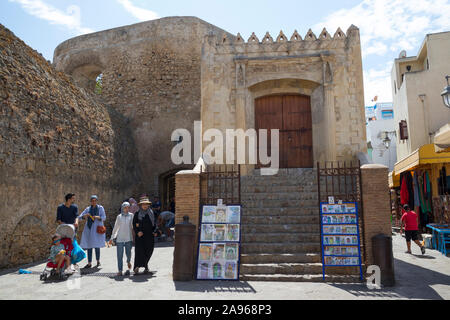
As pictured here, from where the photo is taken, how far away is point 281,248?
7129 millimetres

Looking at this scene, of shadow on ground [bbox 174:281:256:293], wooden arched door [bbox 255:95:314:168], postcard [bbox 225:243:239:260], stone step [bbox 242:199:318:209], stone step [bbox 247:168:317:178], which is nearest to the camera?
shadow on ground [bbox 174:281:256:293]

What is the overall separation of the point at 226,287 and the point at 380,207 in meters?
3.15

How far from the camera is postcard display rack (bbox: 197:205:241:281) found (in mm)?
6422

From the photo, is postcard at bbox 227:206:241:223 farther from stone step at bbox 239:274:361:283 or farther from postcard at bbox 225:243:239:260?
stone step at bbox 239:274:361:283

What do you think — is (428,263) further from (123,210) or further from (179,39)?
(179,39)

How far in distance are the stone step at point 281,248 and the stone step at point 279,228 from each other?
49 centimetres

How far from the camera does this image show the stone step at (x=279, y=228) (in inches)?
301

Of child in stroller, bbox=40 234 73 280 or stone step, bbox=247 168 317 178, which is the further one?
stone step, bbox=247 168 317 178

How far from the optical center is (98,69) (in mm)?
20516

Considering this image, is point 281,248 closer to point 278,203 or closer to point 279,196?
point 278,203

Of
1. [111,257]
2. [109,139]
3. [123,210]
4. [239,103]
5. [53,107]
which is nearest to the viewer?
[123,210]

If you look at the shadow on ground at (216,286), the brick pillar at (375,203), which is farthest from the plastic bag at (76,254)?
the brick pillar at (375,203)

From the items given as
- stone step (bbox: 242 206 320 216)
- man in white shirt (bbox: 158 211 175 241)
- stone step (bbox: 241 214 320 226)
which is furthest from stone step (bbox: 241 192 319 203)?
man in white shirt (bbox: 158 211 175 241)

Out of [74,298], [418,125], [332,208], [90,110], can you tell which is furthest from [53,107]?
[418,125]
